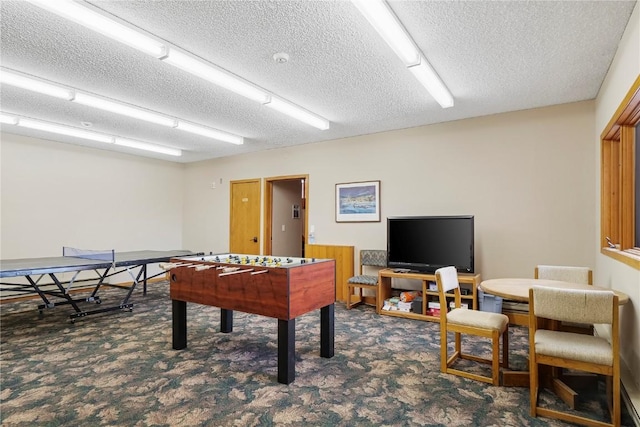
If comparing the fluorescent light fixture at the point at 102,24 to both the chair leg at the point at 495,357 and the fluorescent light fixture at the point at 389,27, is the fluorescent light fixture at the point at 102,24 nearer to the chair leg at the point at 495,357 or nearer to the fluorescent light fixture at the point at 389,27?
the fluorescent light fixture at the point at 389,27

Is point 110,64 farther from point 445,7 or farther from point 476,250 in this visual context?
point 476,250

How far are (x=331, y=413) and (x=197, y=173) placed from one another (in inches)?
254

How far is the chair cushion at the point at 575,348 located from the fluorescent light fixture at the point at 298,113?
10.6ft

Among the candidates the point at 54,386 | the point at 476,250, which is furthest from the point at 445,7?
the point at 54,386

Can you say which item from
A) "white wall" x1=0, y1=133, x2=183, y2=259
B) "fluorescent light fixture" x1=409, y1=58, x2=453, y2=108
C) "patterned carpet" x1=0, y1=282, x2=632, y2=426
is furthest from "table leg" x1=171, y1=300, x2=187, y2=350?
"white wall" x1=0, y1=133, x2=183, y2=259

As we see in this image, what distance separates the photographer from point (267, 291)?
2.68 m

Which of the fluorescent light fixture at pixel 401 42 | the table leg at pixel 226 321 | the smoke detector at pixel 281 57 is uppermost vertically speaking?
the smoke detector at pixel 281 57

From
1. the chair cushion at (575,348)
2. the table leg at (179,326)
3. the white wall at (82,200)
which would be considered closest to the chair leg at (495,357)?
the chair cushion at (575,348)

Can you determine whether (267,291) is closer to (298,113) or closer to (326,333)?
(326,333)

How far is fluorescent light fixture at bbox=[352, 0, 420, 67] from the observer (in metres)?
2.07

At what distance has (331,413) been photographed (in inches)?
86.3

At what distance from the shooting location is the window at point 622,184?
2512 mm

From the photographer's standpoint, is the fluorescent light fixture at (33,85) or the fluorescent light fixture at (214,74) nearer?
the fluorescent light fixture at (214,74)

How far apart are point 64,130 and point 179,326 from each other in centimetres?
365
